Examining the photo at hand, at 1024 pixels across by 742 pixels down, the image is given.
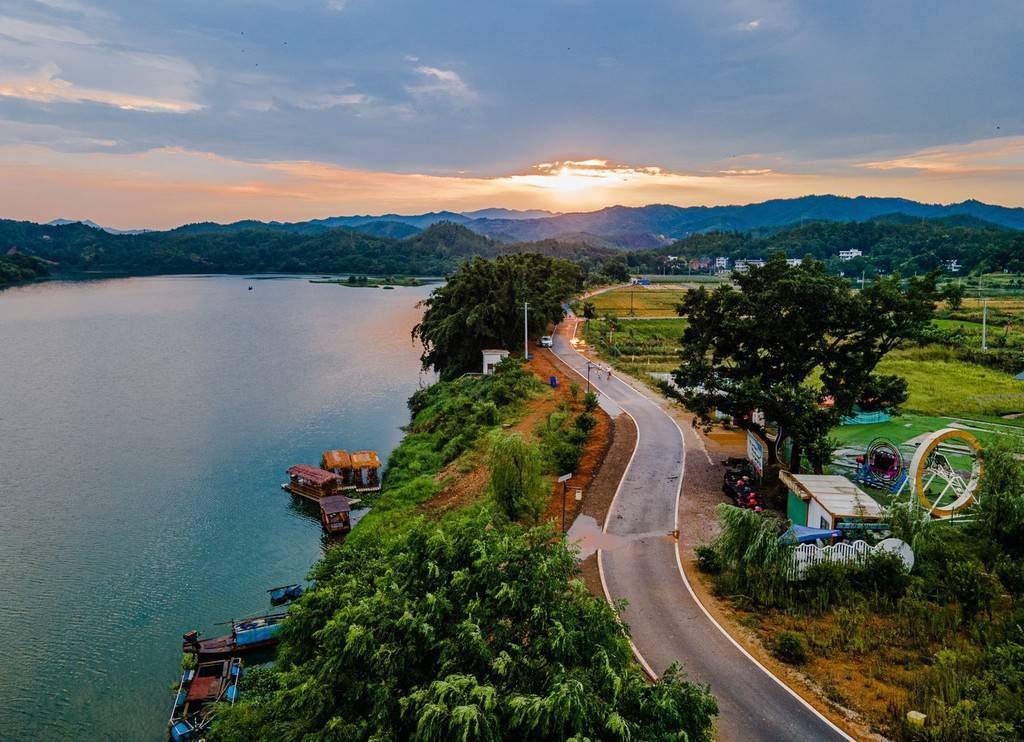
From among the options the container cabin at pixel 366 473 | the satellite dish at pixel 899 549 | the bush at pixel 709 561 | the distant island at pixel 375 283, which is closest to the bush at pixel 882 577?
the satellite dish at pixel 899 549

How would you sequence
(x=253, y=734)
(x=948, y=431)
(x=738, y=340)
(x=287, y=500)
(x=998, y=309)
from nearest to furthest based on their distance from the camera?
(x=253, y=734), (x=948, y=431), (x=738, y=340), (x=287, y=500), (x=998, y=309)

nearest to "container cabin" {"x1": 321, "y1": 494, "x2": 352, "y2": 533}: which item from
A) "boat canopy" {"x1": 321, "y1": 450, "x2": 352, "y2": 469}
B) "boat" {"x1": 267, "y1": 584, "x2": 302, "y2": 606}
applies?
"boat canopy" {"x1": 321, "y1": 450, "x2": 352, "y2": 469}

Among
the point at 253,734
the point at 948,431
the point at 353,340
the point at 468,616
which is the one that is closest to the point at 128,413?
the point at 353,340

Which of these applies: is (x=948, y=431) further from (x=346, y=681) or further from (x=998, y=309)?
(x=998, y=309)

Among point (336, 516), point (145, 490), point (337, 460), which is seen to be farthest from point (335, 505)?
point (145, 490)

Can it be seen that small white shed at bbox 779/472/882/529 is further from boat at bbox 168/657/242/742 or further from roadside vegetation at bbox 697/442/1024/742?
boat at bbox 168/657/242/742

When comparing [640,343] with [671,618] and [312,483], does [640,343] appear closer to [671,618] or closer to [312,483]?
[312,483]

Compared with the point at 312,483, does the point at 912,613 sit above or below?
above
